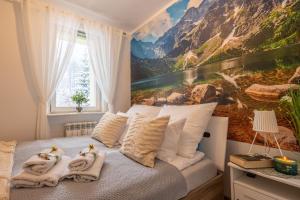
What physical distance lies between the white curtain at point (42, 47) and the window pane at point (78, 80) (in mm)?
278

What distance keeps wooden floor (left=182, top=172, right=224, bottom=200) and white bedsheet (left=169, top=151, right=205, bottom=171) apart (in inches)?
7.4

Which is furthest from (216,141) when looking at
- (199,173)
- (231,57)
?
(231,57)

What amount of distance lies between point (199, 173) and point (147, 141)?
0.50 m

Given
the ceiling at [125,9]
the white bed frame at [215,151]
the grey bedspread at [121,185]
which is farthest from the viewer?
the ceiling at [125,9]

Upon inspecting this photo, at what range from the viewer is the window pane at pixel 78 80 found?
2566 millimetres

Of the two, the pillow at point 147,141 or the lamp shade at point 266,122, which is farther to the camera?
the pillow at point 147,141

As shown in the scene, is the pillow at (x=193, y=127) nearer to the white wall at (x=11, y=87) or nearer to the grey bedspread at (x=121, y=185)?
the grey bedspread at (x=121, y=185)

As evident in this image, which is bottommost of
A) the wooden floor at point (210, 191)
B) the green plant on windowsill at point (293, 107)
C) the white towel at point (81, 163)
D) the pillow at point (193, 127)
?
the wooden floor at point (210, 191)

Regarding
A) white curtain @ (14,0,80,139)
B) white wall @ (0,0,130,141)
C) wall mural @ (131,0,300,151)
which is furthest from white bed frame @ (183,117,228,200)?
white wall @ (0,0,130,141)

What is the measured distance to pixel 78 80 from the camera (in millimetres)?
2711

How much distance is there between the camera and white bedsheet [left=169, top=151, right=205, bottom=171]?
4.56ft

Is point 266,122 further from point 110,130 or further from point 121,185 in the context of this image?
point 110,130

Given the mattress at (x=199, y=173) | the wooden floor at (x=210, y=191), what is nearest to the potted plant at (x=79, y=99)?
the mattress at (x=199, y=173)

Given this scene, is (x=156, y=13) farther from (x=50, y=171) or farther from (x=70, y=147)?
(x=50, y=171)
